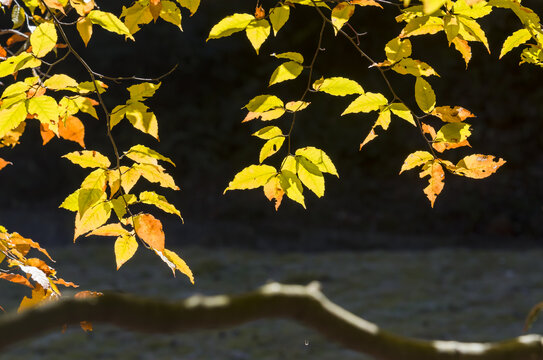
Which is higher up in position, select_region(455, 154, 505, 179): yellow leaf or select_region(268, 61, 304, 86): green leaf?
select_region(268, 61, 304, 86): green leaf

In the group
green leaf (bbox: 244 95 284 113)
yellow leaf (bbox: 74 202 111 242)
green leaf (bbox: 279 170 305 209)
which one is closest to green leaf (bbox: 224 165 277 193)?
green leaf (bbox: 279 170 305 209)

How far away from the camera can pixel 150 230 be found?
1.77m

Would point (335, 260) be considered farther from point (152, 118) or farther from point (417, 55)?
point (152, 118)

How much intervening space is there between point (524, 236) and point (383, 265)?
2.26 metres

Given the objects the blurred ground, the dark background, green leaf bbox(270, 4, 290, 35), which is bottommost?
the blurred ground

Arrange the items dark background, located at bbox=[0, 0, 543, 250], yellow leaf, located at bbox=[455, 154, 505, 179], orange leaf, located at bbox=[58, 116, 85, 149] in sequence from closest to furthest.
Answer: yellow leaf, located at bbox=[455, 154, 505, 179], orange leaf, located at bbox=[58, 116, 85, 149], dark background, located at bbox=[0, 0, 543, 250]

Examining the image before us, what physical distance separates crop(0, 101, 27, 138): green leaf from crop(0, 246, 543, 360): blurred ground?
236cm

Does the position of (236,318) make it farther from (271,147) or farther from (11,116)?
(11,116)

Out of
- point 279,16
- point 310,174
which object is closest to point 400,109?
point 310,174

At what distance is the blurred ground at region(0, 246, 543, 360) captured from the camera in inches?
175

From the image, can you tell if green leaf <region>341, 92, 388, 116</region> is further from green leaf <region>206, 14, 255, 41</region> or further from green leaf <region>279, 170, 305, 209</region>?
green leaf <region>206, 14, 255, 41</region>

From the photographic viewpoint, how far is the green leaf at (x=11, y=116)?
1.83 metres

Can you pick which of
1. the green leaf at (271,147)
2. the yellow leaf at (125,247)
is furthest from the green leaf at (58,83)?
the green leaf at (271,147)

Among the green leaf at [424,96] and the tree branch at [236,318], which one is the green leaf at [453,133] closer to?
A: the green leaf at [424,96]
